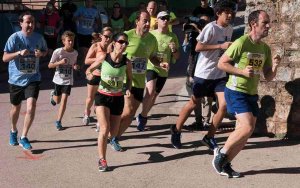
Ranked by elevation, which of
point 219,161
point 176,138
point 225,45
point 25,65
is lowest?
point 176,138

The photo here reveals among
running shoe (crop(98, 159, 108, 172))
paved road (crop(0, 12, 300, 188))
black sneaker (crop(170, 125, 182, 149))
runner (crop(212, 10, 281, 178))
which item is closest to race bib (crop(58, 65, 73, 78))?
Answer: paved road (crop(0, 12, 300, 188))

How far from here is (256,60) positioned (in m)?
6.62

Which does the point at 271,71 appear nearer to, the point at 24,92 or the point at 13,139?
the point at 24,92

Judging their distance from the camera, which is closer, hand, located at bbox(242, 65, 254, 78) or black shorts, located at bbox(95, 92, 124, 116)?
hand, located at bbox(242, 65, 254, 78)

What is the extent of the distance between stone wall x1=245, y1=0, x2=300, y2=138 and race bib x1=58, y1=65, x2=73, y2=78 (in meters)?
3.07

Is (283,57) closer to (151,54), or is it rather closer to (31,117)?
(151,54)

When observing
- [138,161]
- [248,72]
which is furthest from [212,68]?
[138,161]

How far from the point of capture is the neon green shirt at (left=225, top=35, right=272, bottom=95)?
6.56m

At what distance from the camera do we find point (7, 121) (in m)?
Answer: 10.1

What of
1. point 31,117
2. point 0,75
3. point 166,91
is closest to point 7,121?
point 31,117

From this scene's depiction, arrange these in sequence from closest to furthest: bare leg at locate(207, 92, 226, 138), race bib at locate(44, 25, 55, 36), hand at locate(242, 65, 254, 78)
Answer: hand at locate(242, 65, 254, 78) → bare leg at locate(207, 92, 226, 138) → race bib at locate(44, 25, 55, 36)

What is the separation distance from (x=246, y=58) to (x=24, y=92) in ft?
10.6

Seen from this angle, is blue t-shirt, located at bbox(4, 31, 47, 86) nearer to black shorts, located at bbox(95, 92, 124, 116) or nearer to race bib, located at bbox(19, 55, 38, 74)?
race bib, located at bbox(19, 55, 38, 74)

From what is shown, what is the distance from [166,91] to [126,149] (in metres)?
4.99
